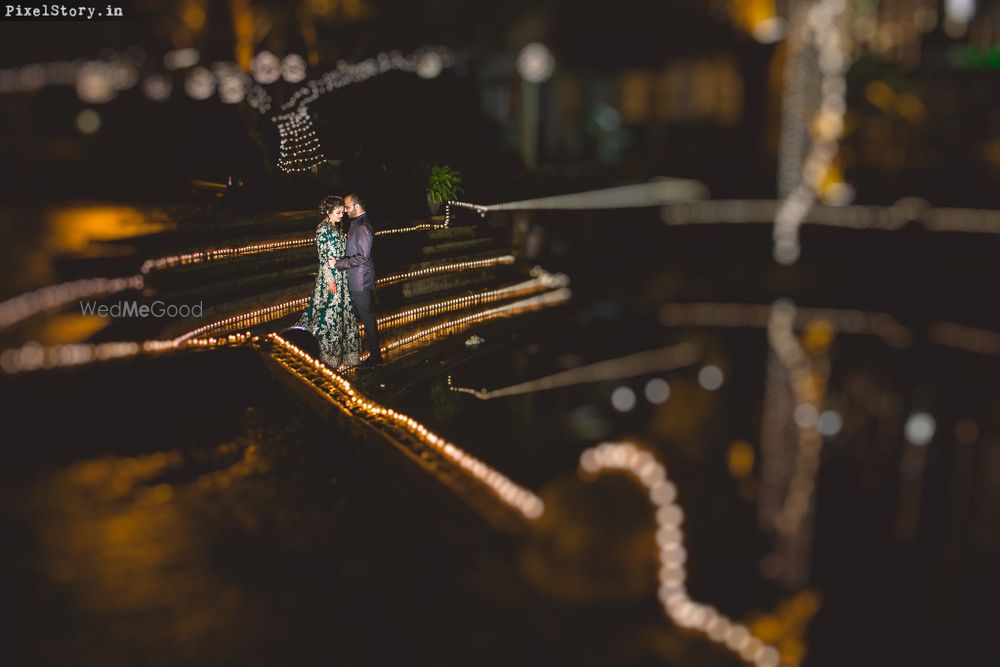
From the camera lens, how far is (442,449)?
484cm

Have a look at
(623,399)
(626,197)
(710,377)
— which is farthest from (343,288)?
(626,197)

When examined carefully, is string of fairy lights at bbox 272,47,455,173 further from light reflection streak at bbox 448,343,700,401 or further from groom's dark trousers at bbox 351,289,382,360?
light reflection streak at bbox 448,343,700,401

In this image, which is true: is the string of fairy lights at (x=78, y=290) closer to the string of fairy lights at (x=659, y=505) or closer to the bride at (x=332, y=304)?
the bride at (x=332, y=304)

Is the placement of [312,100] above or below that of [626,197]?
above

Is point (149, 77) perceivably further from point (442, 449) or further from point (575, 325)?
point (442, 449)

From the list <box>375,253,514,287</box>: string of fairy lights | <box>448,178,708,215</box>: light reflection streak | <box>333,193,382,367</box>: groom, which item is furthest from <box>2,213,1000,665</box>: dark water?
<box>448,178,708,215</box>: light reflection streak

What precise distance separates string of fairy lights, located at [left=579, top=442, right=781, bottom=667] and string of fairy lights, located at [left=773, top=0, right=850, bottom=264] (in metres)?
11.3

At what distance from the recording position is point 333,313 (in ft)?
23.0

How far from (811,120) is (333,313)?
464 inches

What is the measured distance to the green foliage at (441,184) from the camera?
11.6 meters

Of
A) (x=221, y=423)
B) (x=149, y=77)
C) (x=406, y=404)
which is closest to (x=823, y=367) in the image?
(x=406, y=404)

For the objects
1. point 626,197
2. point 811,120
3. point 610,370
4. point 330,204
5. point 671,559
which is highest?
point 811,120

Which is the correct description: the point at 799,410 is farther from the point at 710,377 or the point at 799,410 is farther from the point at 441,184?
the point at 441,184

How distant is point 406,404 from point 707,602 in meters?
3.54
